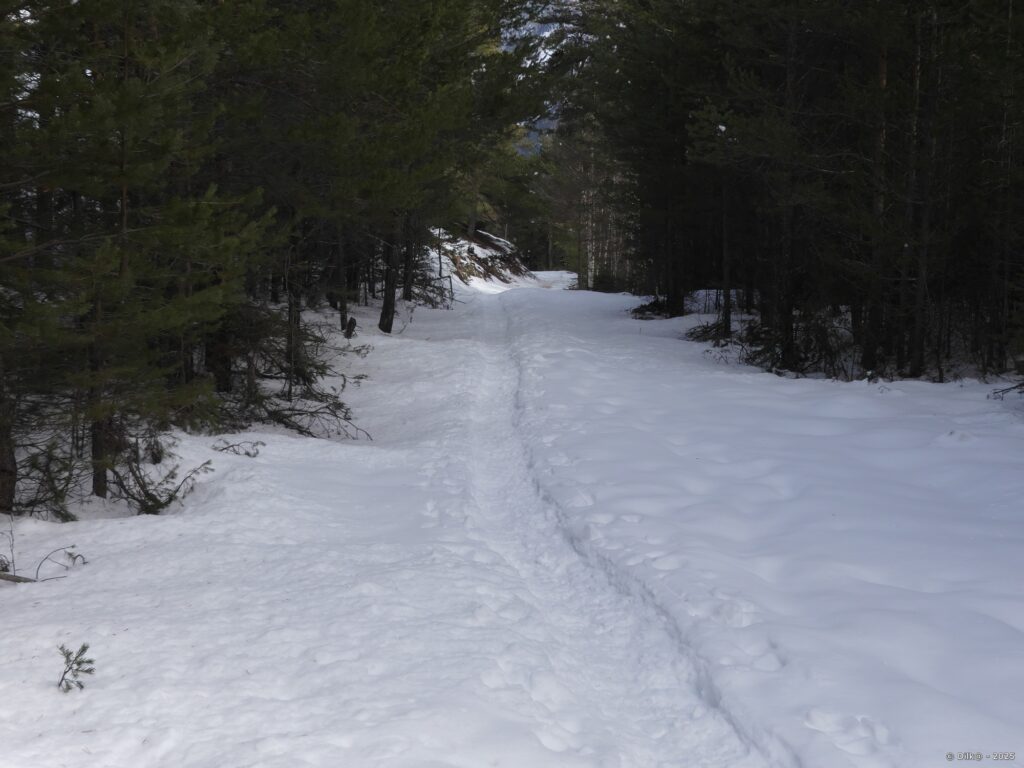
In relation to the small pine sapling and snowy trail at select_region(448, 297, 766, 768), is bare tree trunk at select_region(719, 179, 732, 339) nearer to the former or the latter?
snowy trail at select_region(448, 297, 766, 768)

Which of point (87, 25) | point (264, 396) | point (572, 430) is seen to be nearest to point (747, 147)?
point (572, 430)

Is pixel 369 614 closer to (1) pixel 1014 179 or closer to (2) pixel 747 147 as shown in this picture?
(2) pixel 747 147

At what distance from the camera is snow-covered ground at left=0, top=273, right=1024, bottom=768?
3639 millimetres

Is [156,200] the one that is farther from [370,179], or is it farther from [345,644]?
[345,644]

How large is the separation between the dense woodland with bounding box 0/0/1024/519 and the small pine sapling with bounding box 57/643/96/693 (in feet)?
10.0

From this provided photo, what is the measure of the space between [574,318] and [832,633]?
1950cm

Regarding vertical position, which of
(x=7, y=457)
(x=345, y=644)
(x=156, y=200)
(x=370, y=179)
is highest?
(x=370, y=179)

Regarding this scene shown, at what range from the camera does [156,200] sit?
364 inches

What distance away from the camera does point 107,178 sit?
674 cm

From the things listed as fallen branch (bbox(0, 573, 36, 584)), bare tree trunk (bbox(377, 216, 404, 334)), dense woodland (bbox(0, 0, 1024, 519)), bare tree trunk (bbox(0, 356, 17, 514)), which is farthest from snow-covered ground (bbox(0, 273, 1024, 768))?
bare tree trunk (bbox(377, 216, 404, 334))

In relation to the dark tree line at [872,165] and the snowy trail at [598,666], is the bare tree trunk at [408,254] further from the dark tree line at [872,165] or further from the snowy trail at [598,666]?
the snowy trail at [598,666]

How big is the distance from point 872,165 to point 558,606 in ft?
35.4

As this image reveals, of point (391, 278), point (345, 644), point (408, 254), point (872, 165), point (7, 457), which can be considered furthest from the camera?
point (408, 254)

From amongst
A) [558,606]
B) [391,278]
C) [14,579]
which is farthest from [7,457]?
[391,278]
